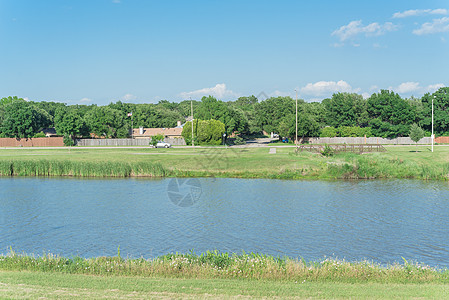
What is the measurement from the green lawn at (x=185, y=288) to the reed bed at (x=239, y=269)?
0.50 meters

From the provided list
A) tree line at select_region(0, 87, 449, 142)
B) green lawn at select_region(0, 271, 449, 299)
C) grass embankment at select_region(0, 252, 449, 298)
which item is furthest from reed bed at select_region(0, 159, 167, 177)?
tree line at select_region(0, 87, 449, 142)

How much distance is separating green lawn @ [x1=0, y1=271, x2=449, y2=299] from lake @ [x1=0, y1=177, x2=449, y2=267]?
466cm

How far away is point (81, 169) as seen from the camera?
4675 cm

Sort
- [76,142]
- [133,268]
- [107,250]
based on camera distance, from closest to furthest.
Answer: [133,268] < [107,250] < [76,142]

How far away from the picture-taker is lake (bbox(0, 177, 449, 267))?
19.5m

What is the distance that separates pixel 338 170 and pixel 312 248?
26.5 meters

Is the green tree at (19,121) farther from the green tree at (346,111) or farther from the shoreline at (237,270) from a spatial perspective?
the shoreline at (237,270)

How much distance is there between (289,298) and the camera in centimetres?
1132

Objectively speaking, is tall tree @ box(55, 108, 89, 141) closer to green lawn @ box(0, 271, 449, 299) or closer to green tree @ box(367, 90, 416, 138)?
green tree @ box(367, 90, 416, 138)

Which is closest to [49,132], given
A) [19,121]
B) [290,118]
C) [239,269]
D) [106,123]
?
[19,121]

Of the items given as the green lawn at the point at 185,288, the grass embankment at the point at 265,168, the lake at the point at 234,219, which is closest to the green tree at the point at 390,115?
the grass embankment at the point at 265,168

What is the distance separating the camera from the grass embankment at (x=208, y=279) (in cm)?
1173

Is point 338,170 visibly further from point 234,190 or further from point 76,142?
point 76,142

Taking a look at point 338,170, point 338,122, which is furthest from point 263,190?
point 338,122
